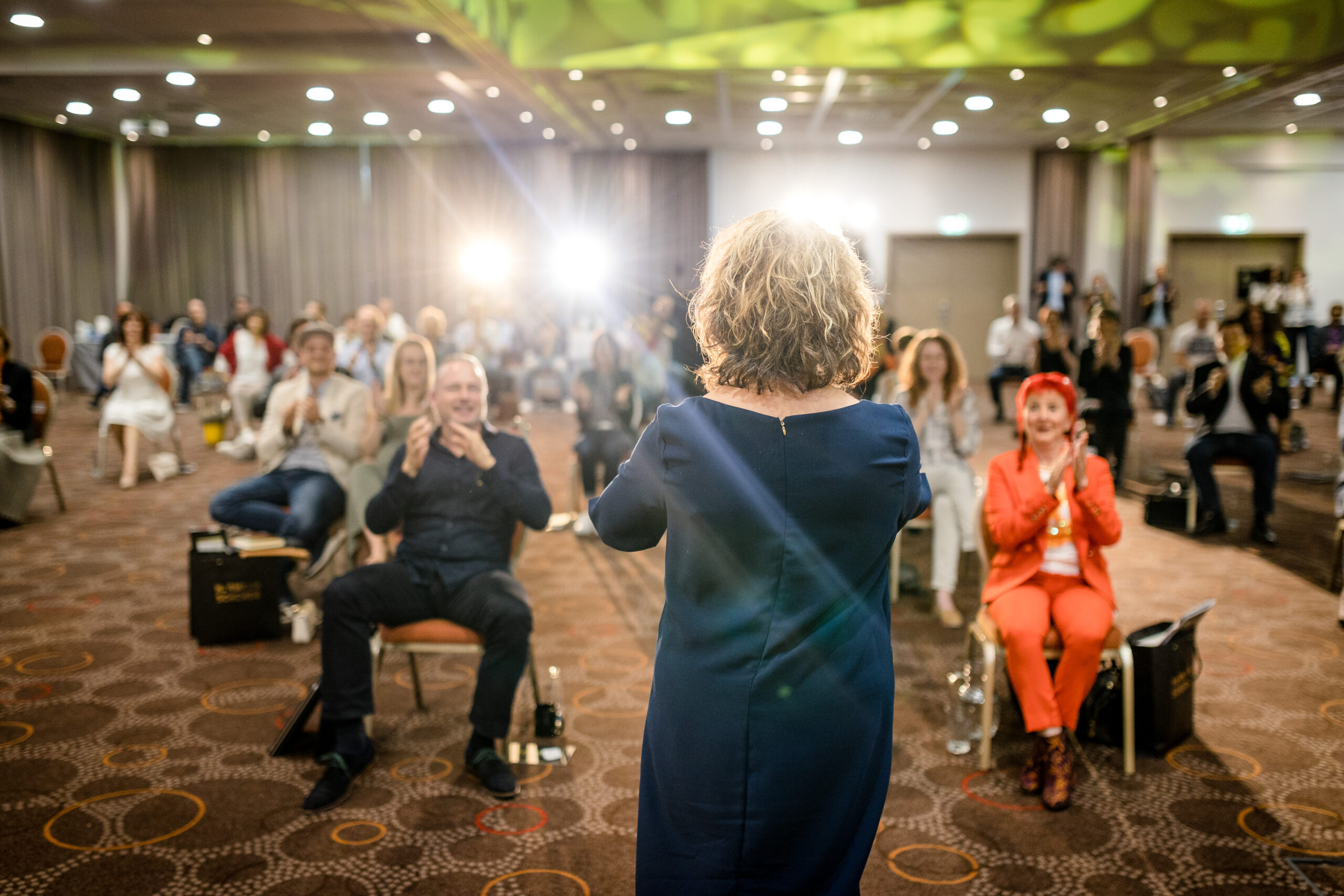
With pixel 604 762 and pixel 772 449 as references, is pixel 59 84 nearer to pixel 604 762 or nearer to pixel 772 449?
pixel 604 762

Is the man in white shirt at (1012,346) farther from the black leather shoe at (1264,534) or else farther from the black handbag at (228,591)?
the black handbag at (228,591)

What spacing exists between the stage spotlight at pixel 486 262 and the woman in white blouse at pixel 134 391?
24.1 ft

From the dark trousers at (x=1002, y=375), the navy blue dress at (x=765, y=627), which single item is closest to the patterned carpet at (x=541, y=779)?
the navy blue dress at (x=765, y=627)

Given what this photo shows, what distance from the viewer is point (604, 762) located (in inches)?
122

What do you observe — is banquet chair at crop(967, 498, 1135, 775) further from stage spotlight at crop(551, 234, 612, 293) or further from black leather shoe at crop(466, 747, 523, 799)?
stage spotlight at crop(551, 234, 612, 293)

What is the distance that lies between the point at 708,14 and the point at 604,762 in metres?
7.13

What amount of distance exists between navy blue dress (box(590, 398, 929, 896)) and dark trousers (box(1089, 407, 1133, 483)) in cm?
658

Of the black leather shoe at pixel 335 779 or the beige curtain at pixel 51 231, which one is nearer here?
the black leather shoe at pixel 335 779

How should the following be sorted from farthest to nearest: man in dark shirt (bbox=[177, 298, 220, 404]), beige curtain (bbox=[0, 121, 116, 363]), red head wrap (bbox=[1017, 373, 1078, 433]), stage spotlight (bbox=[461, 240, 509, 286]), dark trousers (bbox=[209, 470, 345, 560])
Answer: stage spotlight (bbox=[461, 240, 509, 286])
beige curtain (bbox=[0, 121, 116, 363])
man in dark shirt (bbox=[177, 298, 220, 404])
dark trousers (bbox=[209, 470, 345, 560])
red head wrap (bbox=[1017, 373, 1078, 433])

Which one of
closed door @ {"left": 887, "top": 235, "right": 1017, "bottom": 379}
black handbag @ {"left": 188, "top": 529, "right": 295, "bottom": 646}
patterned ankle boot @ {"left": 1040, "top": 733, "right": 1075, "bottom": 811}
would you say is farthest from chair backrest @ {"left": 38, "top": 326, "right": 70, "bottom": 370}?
patterned ankle boot @ {"left": 1040, "top": 733, "right": 1075, "bottom": 811}

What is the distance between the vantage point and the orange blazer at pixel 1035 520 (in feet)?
10.1

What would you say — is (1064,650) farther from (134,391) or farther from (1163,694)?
(134,391)

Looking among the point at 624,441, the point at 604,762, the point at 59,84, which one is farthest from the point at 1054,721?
the point at 59,84

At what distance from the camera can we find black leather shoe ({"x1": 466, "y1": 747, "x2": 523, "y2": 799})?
287 cm
